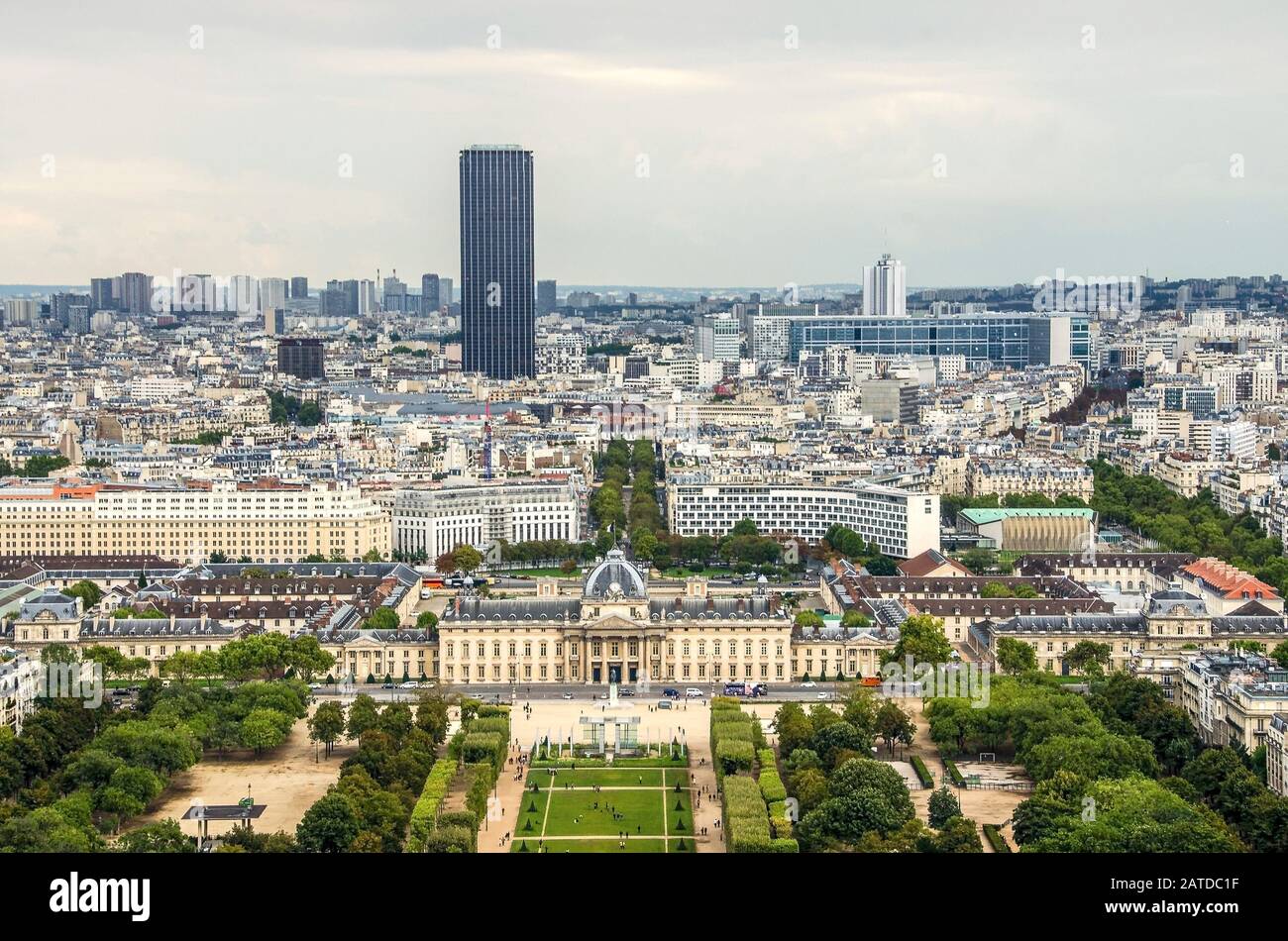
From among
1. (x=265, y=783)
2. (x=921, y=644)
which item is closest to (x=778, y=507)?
(x=921, y=644)

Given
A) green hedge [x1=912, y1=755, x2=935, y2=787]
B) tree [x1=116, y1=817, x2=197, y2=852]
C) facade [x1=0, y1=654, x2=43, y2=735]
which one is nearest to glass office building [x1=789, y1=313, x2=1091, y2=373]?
facade [x1=0, y1=654, x2=43, y2=735]

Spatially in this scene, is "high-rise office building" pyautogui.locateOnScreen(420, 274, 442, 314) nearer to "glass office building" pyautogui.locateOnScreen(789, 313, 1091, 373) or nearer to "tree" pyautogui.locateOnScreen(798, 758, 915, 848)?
"glass office building" pyautogui.locateOnScreen(789, 313, 1091, 373)

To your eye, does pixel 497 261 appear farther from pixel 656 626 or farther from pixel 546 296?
pixel 656 626

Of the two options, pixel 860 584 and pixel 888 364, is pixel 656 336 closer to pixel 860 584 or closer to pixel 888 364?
pixel 888 364

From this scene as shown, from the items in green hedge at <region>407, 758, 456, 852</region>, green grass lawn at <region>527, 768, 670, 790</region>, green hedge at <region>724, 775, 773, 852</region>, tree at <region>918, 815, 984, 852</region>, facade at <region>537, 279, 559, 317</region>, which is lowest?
green grass lawn at <region>527, 768, 670, 790</region>

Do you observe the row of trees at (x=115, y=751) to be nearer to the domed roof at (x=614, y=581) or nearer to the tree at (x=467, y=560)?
the domed roof at (x=614, y=581)
